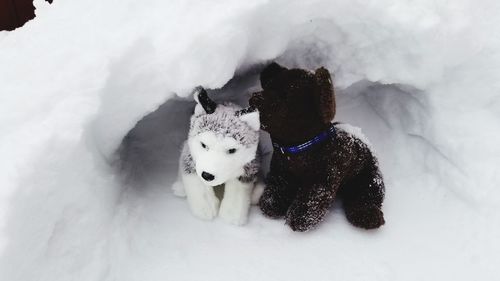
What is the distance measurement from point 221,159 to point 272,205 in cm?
27

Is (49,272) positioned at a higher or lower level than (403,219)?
higher

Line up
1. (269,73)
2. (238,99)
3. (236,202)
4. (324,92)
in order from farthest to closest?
1. (238,99)
2. (236,202)
3. (269,73)
4. (324,92)

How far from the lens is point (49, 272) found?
126 cm

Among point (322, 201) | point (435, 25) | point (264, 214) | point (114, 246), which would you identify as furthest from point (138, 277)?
point (435, 25)

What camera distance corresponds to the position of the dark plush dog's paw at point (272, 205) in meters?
1.62

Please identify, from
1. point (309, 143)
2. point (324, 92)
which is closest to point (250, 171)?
point (309, 143)

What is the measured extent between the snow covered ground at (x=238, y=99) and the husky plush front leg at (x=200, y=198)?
0.04m

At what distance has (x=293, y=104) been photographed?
143 centimetres

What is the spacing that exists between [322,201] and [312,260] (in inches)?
7.0

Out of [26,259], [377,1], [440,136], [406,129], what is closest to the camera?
[26,259]

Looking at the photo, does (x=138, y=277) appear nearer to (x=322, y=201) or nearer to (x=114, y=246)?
(x=114, y=246)

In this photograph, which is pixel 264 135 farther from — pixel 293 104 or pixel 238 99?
pixel 293 104

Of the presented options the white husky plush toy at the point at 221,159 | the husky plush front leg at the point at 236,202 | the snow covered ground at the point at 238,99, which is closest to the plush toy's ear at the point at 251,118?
the white husky plush toy at the point at 221,159

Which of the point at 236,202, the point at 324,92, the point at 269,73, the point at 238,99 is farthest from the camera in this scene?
the point at 238,99
